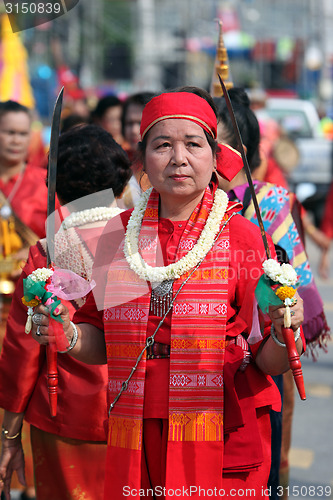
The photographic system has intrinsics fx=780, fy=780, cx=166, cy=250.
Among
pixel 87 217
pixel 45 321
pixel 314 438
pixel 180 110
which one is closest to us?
pixel 45 321

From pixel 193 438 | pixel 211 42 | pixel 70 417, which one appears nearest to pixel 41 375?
pixel 70 417

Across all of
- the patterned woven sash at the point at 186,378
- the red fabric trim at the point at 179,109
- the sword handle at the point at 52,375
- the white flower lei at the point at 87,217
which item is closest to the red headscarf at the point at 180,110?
the red fabric trim at the point at 179,109

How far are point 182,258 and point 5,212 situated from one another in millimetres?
2099

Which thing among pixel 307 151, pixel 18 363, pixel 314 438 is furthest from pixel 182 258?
pixel 307 151

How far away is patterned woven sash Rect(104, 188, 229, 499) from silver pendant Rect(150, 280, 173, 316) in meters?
0.02

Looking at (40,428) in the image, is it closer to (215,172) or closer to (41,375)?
(41,375)

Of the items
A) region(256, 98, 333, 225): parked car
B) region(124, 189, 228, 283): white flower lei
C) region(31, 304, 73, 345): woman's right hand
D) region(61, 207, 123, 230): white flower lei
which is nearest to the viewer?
region(31, 304, 73, 345): woman's right hand

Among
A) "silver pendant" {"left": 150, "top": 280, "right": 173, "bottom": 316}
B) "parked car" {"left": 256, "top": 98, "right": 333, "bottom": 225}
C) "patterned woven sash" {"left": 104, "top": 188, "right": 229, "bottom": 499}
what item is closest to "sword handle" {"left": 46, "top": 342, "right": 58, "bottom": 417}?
"patterned woven sash" {"left": 104, "top": 188, "right": 229, "bottom": 499}

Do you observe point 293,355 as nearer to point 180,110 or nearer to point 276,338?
point 276,338

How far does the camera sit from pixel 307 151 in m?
15.0

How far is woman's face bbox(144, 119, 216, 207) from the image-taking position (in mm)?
2109

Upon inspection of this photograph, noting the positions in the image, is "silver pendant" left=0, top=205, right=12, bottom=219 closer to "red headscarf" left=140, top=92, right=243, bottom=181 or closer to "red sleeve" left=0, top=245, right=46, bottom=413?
"red sleeve" left=0, top=245, right=46, bottom=413

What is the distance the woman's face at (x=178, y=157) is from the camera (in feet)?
6.92

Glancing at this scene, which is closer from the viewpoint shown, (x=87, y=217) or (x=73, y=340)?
(x=73, y=340)
